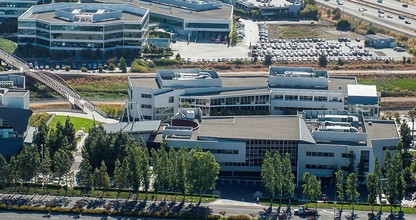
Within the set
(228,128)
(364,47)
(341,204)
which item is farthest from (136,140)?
Answer: (364,47)

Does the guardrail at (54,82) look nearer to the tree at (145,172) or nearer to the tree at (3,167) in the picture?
the tree at (3,167)

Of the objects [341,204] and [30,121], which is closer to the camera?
[341,204]

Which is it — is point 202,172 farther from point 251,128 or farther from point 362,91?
point 362,91

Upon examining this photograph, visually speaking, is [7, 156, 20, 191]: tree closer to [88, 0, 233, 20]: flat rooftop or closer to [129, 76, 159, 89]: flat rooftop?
[129, 76, 159, 89]: flat rooftop

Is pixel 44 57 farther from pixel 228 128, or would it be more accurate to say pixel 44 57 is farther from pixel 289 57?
pixel 228 128

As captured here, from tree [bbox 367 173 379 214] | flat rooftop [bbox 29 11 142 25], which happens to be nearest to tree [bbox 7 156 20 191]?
tree [bbox 367 173 379 214]

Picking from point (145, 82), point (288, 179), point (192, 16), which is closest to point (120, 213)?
point (288, 179)
